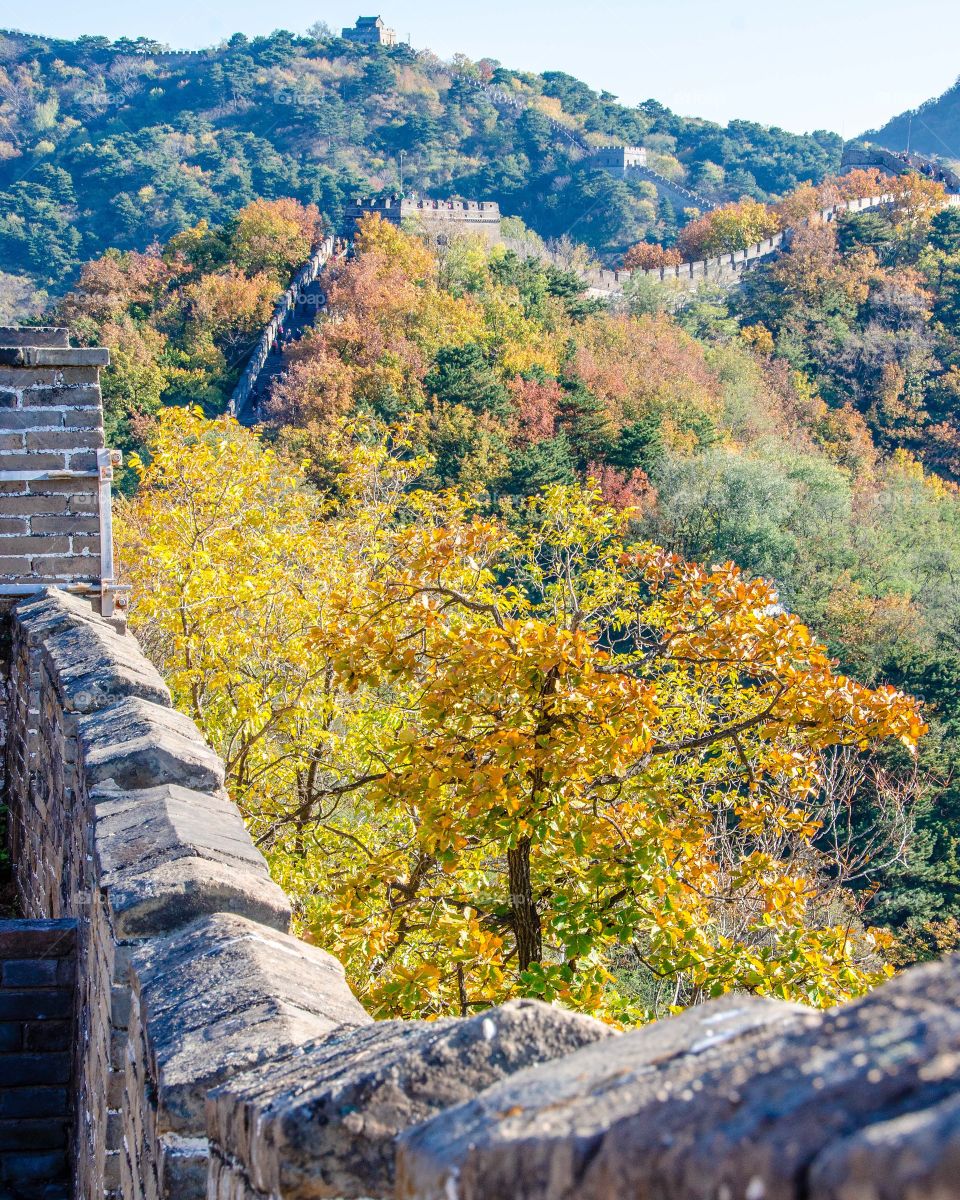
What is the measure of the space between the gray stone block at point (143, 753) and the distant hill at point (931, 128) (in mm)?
133014

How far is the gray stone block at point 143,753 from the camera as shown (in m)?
2.97

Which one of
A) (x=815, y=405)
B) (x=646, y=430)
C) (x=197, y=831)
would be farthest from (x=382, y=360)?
(x=197, y=831)

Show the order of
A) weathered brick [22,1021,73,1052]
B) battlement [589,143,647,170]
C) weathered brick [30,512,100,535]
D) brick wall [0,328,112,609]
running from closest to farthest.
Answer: weathered brick [22,1021,73,1052]
brick wall [0,328,112,609]
weathered brick [30,512,100,535]
battlement [589,143,647,170]

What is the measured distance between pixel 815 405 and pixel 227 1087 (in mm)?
50882

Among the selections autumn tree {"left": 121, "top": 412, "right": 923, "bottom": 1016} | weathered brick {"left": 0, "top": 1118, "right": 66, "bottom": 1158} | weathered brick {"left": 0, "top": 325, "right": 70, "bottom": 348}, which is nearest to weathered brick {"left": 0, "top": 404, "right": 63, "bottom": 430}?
weathered brick {"left": 0, "top": 325, "right": 70, "bottom": 348}

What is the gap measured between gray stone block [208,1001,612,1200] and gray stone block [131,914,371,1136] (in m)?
0.43

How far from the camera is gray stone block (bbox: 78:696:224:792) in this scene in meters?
2.97

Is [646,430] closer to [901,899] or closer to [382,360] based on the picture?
[382,360]

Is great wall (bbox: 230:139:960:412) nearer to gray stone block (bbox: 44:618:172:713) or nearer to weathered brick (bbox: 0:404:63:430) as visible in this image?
weathered brick (bbox: 0:404:63:430)

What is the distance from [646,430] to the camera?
37062 mm

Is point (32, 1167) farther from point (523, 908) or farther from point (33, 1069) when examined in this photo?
point (523, 908)

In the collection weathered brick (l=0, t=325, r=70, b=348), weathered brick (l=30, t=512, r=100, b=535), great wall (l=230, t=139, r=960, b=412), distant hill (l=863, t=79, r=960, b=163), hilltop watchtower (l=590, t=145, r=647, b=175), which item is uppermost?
distant hill (l=863, t=79, r=960, b=163)

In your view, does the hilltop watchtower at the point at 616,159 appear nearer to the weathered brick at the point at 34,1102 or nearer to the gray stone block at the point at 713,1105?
the weathered brick at the point at 34,1102

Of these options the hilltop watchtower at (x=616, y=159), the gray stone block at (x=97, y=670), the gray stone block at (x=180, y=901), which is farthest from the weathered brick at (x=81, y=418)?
the hilltop watchtower at (x=616, y=159)
